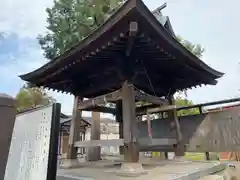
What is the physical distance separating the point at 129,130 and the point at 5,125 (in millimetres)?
2555

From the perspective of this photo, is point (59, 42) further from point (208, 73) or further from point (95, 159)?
point (208, 73)

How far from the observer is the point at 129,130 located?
371 centimetres

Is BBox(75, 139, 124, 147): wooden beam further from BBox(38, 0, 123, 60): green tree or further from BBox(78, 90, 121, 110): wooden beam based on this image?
BBox(38, 0, 123, 60): green tree

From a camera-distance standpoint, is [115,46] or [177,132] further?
[177,132]

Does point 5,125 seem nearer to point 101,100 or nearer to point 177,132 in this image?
point 101,100

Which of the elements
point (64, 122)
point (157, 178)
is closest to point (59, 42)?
point (64, 122)

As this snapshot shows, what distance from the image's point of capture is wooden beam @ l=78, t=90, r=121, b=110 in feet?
13.7

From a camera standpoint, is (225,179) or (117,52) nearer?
(117,52)

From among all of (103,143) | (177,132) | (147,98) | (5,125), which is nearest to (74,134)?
(103,143)

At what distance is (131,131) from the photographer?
3719 millimetres

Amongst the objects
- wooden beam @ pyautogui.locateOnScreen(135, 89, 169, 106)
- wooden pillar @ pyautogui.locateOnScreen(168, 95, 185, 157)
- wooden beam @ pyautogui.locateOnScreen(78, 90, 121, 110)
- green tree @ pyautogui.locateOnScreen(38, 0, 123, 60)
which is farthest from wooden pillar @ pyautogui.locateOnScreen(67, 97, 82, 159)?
green tree @ pyautogui.locateOnScreen(38, 0, 123, 60)

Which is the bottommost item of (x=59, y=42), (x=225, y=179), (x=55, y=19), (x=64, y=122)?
(x=225, y=179)

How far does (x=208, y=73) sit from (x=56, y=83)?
11.2 feet

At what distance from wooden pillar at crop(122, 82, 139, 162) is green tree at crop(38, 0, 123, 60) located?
4450 mm
